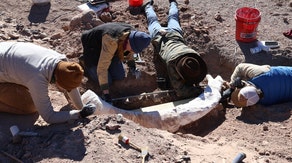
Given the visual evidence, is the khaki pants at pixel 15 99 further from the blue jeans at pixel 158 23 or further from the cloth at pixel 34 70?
the blue jeans at pixel 158 23

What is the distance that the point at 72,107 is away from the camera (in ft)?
15.7

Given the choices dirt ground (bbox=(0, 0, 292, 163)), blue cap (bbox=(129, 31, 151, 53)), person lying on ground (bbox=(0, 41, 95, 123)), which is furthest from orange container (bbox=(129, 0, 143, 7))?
person lying on ground (bbox=(0, 41, 95, 123))

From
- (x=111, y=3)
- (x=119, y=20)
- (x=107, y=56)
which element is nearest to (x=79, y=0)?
(x=111, y=3)

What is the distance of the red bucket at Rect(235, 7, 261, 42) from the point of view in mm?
5828

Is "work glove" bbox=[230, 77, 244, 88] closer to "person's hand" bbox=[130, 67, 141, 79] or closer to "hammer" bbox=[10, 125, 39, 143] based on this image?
"person's hand" bbox=[130, 67, 141, 79]

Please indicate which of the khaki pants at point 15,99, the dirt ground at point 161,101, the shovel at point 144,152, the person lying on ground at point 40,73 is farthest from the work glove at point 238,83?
the khaki pants at point 15,99

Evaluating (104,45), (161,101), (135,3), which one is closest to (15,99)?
(104,45)

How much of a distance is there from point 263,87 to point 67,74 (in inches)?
93.9

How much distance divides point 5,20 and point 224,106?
352cm

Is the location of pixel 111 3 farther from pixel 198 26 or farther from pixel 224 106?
pixel 224 106

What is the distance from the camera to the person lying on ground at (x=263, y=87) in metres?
4.89

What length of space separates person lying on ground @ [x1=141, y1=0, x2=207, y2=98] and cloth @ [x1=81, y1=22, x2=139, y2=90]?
696 mm

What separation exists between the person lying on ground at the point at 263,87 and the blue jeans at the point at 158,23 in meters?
1.34

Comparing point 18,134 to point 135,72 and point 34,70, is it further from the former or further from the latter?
point 135,72
